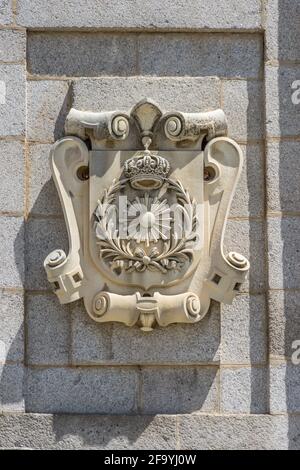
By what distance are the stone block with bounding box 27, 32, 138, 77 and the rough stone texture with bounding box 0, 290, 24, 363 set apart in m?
1.53

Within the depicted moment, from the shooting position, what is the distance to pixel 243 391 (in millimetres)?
10766

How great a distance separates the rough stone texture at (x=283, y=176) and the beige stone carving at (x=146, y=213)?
24cm

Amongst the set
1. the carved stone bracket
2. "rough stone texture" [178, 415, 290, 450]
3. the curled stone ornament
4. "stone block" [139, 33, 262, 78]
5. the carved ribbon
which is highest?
"stone block" [139, 33, 262, 78]

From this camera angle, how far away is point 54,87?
11031 mm

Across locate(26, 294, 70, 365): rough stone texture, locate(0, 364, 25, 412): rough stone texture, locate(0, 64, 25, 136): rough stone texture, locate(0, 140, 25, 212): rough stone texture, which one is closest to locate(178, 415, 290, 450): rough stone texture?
locate(26, 294, 70, 365): rough stone texture

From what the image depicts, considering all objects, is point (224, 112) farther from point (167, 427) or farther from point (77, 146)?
point (167, 427)

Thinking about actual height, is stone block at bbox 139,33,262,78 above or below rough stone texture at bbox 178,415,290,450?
above

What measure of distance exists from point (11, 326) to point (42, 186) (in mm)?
951

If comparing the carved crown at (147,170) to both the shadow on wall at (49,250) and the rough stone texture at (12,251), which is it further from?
the rough stone texture at (12,251)

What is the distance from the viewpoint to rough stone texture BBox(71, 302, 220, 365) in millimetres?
10719

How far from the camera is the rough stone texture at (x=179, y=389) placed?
35.1 ft

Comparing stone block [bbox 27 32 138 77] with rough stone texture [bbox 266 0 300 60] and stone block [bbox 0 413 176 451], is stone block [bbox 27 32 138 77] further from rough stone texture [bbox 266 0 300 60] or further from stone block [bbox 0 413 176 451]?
stone block [bbox 0 413 176 451]

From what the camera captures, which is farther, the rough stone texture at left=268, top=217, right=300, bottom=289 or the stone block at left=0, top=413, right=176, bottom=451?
the rough stone texture at left=268, top=217, right=300, bottom=289

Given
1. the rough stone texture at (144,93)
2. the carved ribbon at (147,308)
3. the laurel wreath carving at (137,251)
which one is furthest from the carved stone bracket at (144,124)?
the carved ribbon at (147,308)
